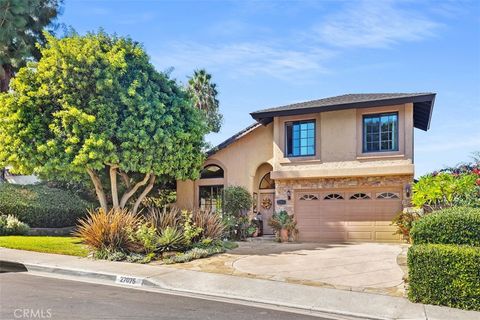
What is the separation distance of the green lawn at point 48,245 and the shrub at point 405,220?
462 inches

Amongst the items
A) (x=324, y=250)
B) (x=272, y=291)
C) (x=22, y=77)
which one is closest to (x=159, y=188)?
(x=22, y=77)

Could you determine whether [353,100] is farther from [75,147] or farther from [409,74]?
[75,147]

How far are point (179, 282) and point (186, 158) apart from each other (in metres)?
9.04

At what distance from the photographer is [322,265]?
1184 cm

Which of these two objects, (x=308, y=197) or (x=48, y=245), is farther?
(x=308, y=197)

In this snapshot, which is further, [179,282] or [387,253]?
[387,253]

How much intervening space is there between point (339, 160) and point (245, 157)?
4634 millimetres

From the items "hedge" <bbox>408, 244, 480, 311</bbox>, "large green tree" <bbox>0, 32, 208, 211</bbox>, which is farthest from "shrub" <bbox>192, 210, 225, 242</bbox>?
"hedge" <bbox>408, 244, 480, 311</bbox>

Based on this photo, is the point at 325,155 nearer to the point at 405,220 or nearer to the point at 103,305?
the point at 405,220

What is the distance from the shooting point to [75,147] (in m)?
15.6

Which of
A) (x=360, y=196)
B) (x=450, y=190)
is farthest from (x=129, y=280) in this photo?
(x=360, y=196)

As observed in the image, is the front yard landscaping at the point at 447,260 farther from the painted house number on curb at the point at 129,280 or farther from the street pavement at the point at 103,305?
the painted house number on curb at the point at 129,280

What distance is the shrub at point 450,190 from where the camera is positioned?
11688mm

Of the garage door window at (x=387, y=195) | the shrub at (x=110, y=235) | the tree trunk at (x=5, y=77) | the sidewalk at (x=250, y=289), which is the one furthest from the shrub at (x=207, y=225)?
the tree trunk at (x=5, y=77)
